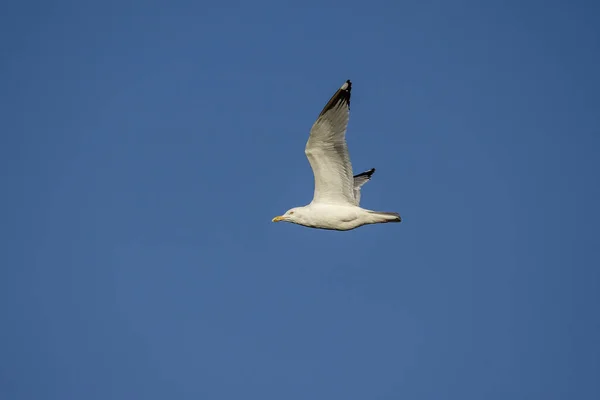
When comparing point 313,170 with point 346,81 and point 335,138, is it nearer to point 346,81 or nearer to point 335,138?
point 335,138

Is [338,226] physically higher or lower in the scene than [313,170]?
lower

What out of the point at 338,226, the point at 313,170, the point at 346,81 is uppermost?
the point at 346,81

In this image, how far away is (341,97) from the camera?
1596cm

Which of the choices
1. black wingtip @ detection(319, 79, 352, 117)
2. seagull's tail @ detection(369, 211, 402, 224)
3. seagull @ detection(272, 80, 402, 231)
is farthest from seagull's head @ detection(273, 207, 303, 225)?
black wingtip @ detection(319, 79, 352, 117)

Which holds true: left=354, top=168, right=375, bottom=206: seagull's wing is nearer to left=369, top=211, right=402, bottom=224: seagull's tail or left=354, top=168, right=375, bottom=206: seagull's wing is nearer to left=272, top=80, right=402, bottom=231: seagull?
left=272, top=80, right=402, bottom=231: seagull

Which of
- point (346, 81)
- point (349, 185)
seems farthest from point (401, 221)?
point (346, 81)

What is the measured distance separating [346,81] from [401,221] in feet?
10.6

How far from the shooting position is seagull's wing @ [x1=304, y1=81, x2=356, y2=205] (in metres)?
16.1

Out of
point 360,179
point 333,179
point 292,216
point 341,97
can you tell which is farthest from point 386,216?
point 360,179

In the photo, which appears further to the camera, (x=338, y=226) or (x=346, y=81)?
(x=338, y=226)

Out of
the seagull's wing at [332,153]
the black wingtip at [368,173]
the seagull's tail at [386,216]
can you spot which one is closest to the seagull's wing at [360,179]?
the black wingtip at [368,173]

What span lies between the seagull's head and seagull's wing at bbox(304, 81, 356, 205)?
44cm

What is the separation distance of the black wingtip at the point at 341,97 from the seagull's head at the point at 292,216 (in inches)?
109

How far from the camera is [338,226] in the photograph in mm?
17312
